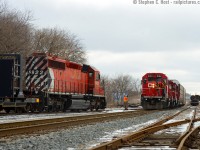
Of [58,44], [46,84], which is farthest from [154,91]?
[58,44]

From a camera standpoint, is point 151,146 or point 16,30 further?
point 16,30

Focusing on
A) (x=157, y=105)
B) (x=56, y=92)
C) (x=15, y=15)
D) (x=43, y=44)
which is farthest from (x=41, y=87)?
(x=43, y=44)

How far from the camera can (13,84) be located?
80.4ft

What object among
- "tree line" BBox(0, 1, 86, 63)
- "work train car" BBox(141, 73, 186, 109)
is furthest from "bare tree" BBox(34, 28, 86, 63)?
"work train car" BBox(141, 73, 186, 109)

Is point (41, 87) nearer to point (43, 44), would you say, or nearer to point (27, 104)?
point (27, 104)

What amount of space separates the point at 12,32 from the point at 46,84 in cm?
1945

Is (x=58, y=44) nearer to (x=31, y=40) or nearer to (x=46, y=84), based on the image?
(x=31, y=40)

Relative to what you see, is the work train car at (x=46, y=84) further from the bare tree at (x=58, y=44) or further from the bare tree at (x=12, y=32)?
the bare tree at (x=58, y=44)

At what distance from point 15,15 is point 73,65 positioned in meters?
23.2

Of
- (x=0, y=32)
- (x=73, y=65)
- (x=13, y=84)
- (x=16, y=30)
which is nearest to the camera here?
(x=13, y=84)

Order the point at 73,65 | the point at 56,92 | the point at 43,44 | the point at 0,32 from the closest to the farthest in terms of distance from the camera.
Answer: the point at 56,92
the point at 73,65
the point at 0,32
the point at 43,44

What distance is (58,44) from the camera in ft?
229

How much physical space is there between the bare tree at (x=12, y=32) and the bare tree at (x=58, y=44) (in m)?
13.8

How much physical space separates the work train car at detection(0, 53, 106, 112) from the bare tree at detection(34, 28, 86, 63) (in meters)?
32.1
